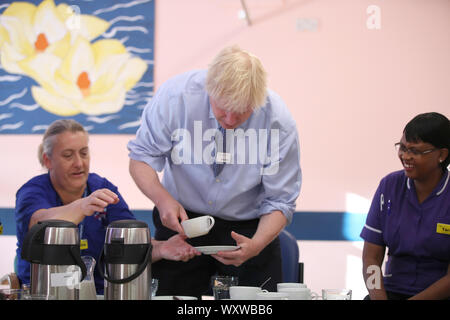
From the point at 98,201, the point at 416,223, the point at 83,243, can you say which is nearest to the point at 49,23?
the point at 83,243

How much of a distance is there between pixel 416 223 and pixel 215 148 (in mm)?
856

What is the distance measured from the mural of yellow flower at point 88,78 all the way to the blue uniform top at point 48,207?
1660 millimetres

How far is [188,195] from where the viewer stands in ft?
7.43

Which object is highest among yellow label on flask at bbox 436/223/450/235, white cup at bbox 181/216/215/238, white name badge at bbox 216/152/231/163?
white name badge at bbox 216/152/231/163

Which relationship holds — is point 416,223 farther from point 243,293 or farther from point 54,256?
point 54,256

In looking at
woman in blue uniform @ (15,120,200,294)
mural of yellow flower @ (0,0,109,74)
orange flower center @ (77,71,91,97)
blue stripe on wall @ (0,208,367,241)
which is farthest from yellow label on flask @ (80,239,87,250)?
mural of yellow flower @ (0,0,109,74)

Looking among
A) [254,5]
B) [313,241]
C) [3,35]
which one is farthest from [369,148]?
[3,35]

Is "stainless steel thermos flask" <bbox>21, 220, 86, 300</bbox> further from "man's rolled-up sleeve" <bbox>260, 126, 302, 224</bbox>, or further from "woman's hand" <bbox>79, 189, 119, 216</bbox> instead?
"man's rolled-up sleeve" <bbox>260, 126, 302, 224</bbox>

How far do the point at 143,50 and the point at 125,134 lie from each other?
1.94 feet

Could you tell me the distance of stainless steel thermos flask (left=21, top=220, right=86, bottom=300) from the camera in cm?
137

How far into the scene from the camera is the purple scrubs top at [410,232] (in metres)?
2.22

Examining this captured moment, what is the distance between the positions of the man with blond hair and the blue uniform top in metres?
0.23

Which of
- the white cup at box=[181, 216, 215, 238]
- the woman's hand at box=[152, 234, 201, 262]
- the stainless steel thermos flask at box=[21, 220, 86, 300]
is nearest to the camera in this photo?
the stainless steel thermos flask at box=[21, 220, 86, 300]
